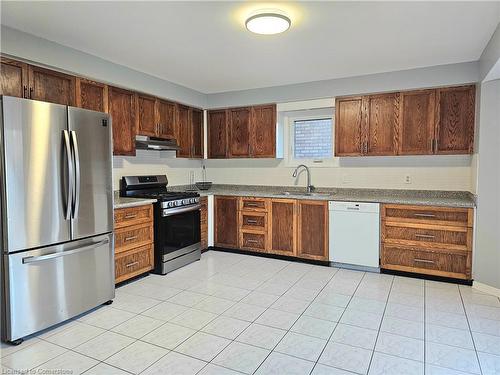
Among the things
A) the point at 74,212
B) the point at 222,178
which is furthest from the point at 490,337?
the point at 222,178

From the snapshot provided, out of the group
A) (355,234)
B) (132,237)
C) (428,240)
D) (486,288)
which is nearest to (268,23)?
(132,237)

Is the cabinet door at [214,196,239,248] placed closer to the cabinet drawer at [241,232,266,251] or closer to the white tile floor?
the cabinet drawer at [241,232,266,251]

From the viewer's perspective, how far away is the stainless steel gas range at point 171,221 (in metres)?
3.87

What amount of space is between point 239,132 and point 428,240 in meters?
2.93

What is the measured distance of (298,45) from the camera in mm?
3090

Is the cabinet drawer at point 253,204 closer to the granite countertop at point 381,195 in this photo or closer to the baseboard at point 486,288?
the granite countertop at point 381,195

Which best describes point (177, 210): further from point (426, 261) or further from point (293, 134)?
point (426, 261)

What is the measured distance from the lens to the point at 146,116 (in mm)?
4184

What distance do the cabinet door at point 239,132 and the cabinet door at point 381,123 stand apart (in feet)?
5.57

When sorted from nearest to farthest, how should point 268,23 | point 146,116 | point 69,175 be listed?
point 268,23 < point 69,175 < point 146,116

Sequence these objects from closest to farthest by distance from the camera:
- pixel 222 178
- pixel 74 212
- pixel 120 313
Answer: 1. pixel 74 212
2. pixel 120 313
3. pixel 222 178

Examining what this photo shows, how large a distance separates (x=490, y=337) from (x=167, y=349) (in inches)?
92.2

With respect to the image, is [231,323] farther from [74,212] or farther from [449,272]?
[449,272]

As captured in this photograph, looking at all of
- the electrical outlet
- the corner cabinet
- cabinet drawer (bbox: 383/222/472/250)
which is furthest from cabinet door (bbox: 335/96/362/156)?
cabinet drawer (bbox: 383/222/472/250)
